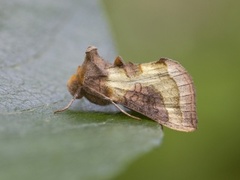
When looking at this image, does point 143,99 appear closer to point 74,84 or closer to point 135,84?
point 135,84

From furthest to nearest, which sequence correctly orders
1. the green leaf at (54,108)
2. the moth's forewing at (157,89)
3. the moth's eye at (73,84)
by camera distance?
the moth's eye at (73,84)
the moth's forewing at (157,89)
the green leaf at (54,108)

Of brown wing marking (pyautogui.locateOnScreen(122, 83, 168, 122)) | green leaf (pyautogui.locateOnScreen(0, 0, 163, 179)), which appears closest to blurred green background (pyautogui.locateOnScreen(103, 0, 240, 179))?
green leaf (pyautogui.locateOnScreen(0, 0, 163, 179))

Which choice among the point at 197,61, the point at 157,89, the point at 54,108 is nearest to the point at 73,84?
the point at 54,108

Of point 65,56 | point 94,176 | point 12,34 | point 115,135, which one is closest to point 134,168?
point 65,56

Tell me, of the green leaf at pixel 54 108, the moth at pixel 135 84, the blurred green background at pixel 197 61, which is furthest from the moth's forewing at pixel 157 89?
the blurred green background at pixel 197 61

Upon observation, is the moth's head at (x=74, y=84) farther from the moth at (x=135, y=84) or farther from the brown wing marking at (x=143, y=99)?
the brown wing marking at (x=143, y=99)

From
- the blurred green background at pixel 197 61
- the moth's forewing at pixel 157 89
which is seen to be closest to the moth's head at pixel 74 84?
the moth's forewing at pixel 157 89

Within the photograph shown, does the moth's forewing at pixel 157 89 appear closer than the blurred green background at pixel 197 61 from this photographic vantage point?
Yes

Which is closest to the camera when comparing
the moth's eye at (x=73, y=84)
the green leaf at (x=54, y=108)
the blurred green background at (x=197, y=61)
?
the green leaf at (x=54, y=108)

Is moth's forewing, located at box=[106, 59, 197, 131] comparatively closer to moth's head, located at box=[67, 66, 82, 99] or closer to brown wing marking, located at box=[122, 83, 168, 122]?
brown wing marking, located at box=[122, 83, 168, 122]
